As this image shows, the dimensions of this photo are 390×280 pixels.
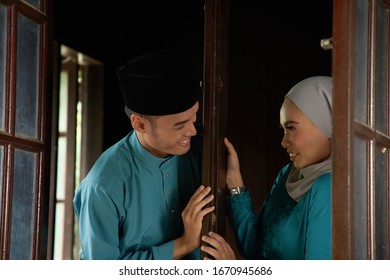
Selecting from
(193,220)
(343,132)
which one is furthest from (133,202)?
(343,132)

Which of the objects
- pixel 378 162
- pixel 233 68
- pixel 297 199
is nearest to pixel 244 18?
pixel 233 68

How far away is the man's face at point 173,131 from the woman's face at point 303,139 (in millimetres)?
325

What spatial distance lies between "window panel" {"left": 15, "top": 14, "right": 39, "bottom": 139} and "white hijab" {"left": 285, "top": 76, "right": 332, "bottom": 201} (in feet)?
2.76

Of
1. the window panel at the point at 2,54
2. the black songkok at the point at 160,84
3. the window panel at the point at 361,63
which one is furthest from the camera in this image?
the black songkok at the point at 160,84

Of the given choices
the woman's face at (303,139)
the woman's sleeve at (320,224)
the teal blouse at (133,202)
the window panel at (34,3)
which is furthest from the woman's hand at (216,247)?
the window panel at (34,3)

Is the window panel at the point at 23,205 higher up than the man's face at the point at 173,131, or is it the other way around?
the man's face at the point at 173,131

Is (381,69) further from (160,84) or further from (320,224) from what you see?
(160,84)

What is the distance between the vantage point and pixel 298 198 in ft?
7.50

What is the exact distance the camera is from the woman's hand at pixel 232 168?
7.59 ft

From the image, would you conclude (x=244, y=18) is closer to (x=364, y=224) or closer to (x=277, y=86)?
(x=277, y=86)

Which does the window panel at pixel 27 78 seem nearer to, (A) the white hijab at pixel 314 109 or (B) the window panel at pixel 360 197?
(A) the white hijab at pixel 314 109
